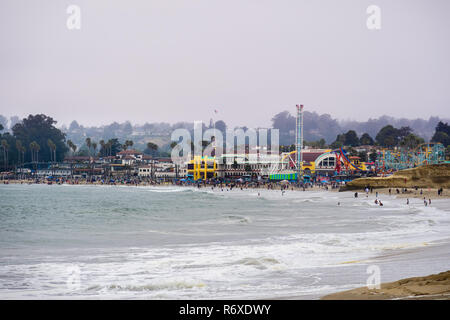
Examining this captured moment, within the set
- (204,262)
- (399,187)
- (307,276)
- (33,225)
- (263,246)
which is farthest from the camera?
(399,187)

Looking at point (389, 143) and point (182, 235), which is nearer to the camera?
point (182, 235)

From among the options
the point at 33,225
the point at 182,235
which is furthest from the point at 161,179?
the point at 182,235

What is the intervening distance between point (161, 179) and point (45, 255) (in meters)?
89.3

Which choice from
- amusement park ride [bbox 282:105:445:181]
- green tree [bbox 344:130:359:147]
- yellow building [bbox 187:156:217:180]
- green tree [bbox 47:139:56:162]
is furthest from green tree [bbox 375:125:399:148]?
green tree [bbox 47:139:56:162]

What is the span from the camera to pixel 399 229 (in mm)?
22391

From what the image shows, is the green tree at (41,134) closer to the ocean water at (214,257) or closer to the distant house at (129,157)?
the distant house at (129,157)

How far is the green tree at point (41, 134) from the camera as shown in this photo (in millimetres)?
153125

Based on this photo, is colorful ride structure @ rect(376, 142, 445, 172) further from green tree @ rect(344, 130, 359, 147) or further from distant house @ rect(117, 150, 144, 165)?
distant house @ rect(117, 150, 144, 165)

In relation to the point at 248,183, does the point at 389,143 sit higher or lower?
higher

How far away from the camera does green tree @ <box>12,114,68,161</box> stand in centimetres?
15312

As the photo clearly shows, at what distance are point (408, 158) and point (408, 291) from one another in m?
72.7

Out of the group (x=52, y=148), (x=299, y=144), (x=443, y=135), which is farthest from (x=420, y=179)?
(x=52, y=148)
